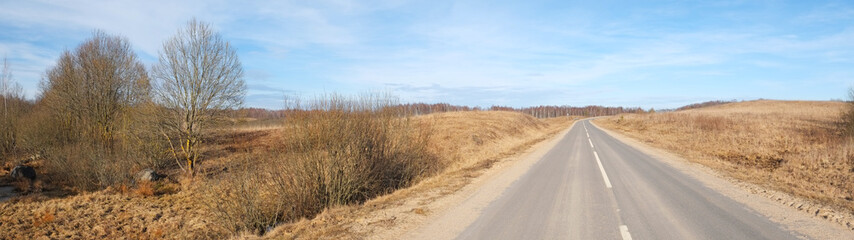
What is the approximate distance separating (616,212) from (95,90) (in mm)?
32044

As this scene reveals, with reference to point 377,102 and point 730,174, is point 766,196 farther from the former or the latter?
point 377,102

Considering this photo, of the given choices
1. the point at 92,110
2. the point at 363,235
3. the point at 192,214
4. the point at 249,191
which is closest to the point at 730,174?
the point at 363,235

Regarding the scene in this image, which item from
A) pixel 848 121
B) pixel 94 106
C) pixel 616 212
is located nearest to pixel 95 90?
pixel 94 106

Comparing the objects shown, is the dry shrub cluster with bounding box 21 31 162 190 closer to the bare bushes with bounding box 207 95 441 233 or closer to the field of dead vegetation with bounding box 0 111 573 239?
the field of dead vegetation with bounding box 0 111 573 239

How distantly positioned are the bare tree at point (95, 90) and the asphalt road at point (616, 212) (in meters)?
26.2

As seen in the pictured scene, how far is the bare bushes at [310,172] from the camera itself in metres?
8.13

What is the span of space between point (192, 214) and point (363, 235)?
11.4 metres

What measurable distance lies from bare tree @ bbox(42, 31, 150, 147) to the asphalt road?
1032 inches

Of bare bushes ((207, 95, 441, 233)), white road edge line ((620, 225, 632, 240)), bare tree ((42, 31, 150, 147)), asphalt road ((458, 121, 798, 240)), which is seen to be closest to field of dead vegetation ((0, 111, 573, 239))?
bare bushes ((207, 95, 441, 233))

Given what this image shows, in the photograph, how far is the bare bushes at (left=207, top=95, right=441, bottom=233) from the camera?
320 inches

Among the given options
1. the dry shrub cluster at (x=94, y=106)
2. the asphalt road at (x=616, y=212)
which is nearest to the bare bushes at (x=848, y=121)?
the asphalt road at (x=616, y=212)

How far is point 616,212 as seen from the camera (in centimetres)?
665

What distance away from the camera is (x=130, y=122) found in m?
21.6

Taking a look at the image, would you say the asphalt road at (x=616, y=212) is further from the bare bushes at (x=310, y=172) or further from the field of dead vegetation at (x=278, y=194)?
the bare bushes at (x=310, y=172)
